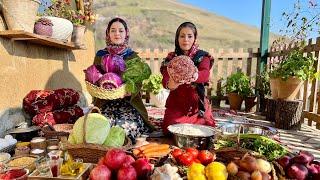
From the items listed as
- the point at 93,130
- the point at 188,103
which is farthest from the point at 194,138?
the point at 93,130

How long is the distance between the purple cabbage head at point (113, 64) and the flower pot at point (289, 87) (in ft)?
9.81

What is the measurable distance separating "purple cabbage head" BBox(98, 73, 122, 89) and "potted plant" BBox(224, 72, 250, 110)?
14.7 ft

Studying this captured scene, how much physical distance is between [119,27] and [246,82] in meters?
4.42

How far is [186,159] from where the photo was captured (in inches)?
87.0

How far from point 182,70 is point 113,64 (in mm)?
867

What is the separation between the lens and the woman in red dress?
364 centimetres

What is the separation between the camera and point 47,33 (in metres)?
4.18

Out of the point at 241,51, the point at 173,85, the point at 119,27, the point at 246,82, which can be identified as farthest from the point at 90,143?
the point at 241,51

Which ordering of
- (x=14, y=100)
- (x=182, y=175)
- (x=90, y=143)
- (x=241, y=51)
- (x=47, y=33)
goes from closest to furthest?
(x=182, y=175) < (x=90, y=143) < (x=14, y=100) < (x=47, y=33) < (x=241, y=51)

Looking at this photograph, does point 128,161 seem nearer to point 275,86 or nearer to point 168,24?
point 275,86

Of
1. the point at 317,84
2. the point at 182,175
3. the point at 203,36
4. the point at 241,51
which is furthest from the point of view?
the point at 203,36

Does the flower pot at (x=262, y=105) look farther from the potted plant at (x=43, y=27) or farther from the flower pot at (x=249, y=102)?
the potted plant at (x=43, y=27)

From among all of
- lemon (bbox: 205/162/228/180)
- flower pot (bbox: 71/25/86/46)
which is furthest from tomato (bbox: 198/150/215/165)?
flower pot (bbox: 71/25/86/46)

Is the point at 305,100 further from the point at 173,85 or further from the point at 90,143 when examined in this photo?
the point at 90,143
